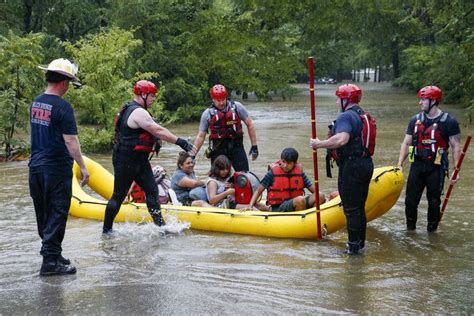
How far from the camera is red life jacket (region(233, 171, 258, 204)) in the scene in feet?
27.3

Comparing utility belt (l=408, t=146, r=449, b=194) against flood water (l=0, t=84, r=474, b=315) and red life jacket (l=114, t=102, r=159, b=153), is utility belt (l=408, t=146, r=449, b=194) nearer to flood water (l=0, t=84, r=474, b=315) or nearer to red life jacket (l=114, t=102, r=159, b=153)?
flood water (l=0, t=84, r=474, b=315)

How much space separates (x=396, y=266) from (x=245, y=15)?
20.4m

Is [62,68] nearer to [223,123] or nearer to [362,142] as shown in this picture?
[362,142]

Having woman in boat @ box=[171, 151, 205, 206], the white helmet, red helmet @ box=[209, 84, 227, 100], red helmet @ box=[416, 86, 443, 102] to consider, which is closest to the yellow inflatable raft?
woman in boat @ box=[171, 151, 205, 206]

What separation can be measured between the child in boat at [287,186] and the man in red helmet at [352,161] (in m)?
0.94

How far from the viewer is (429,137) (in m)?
7.67

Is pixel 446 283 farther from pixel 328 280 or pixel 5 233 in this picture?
pixel 5 233

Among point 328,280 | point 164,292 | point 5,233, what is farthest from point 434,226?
point 5,233

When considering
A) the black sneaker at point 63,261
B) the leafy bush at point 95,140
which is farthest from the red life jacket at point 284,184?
the leafy bush at point 95,140

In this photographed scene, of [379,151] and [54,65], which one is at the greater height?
[54,65]

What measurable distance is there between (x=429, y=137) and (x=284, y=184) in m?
1.66

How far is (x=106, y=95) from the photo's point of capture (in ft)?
52.4

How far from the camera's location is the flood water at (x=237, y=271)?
5312 millimetres

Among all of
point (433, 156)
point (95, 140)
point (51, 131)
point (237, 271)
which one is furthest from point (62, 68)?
point (95, 140)
